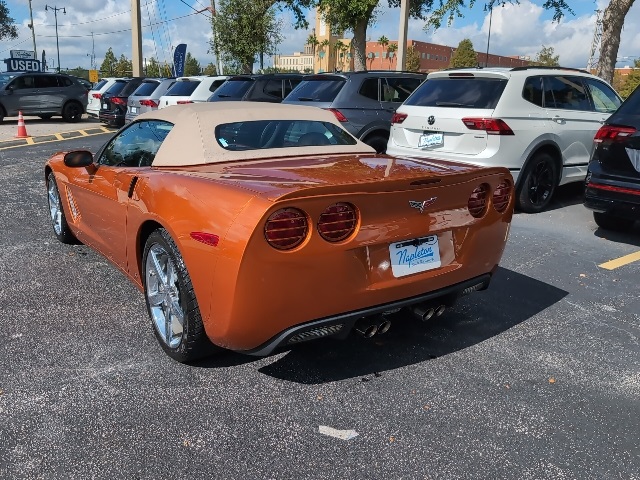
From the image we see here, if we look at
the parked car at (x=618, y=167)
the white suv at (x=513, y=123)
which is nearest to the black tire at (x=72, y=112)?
the white suv at (x=513, y=123)

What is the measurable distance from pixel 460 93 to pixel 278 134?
3.63m

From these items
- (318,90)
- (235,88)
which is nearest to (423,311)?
(318,90)

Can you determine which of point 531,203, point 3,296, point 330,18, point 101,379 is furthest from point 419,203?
point 330,18

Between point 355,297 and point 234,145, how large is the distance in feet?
4.61

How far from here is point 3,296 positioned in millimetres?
4180

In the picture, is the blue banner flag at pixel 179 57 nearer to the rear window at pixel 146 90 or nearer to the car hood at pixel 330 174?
the rear window at pixel 146 90

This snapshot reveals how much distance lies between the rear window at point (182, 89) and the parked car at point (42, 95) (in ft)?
26.5

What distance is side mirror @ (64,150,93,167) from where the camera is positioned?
4.03 m

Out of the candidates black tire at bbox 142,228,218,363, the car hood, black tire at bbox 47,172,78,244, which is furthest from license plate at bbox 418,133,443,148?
black tire at bbox 142,228,218,363

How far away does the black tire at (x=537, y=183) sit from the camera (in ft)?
22.5

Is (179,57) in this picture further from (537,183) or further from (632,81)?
(632,81)

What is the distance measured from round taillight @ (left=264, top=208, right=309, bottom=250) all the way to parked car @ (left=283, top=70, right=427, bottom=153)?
20.5ft

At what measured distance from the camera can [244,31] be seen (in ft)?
92.9

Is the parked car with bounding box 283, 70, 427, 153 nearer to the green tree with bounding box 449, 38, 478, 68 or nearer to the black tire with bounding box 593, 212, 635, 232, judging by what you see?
the black tire with bounding box 593, 212, 635, 232
